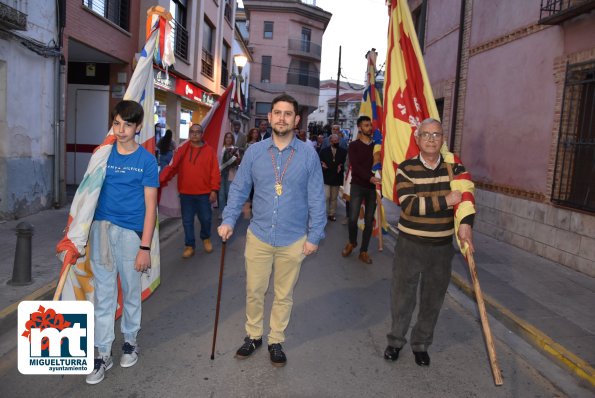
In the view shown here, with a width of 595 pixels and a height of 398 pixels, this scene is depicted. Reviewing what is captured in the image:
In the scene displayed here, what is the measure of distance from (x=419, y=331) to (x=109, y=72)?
12.2m

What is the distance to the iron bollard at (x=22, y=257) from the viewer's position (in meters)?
4.95

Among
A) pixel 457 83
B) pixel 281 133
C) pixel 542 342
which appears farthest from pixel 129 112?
pixel 457 83

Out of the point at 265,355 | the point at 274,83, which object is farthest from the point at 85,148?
the point at 274,83

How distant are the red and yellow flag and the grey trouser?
3.56 feet

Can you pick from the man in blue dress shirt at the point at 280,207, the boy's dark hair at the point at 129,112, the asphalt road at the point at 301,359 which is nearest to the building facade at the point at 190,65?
the asphalt road at the point at 301,359

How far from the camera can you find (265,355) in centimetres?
394

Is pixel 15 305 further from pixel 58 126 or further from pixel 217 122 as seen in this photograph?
pixel 58 126

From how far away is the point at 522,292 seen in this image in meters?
5.98

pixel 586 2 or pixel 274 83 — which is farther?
pixel 274 83

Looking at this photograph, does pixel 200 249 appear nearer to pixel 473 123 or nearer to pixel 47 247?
pixel 47 247

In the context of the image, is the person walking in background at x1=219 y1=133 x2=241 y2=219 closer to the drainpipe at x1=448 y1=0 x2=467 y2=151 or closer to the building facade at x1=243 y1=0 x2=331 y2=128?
the drainpipe at x1=448 y1=0 x2=467 y2=151

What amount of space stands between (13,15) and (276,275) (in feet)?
22.0

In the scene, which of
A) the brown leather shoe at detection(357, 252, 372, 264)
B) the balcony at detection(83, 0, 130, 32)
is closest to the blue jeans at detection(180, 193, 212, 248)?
the brown leather shoe at detection(357, 252, 372, 264)

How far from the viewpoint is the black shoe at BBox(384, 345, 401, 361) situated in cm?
398
